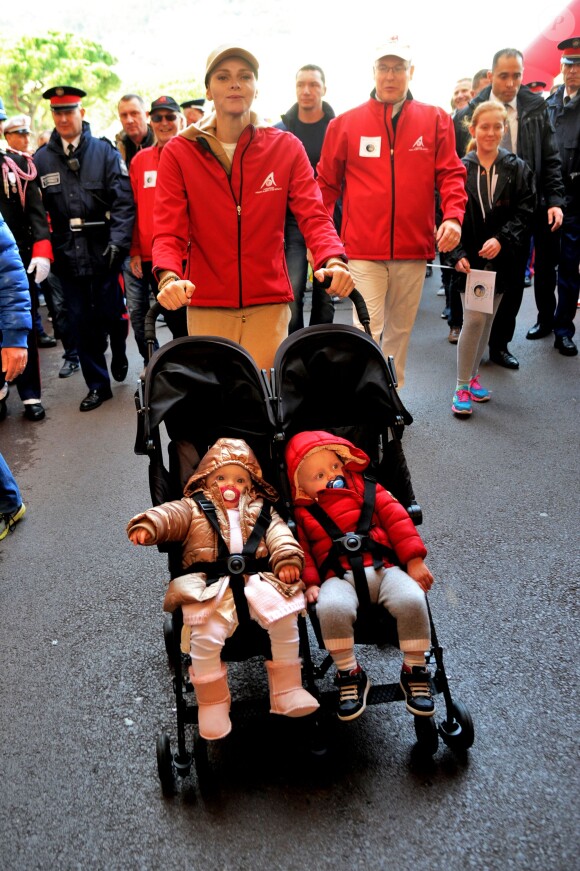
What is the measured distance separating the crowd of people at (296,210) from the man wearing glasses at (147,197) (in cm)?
1

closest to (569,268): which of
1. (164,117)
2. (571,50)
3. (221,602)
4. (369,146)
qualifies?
(571,50)

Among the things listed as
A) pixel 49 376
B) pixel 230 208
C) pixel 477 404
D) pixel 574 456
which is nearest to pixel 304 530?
pixel 230 208

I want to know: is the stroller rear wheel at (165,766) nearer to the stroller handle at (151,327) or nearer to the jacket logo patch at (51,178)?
the stroller handle at (151,327)

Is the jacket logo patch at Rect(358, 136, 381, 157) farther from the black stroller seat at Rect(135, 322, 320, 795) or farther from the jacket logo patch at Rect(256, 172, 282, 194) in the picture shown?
the black stroller seat at Rect(135, 322, 320, 795)

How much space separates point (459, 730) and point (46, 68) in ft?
69.4

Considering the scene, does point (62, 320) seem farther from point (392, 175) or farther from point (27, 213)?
point (392, 175)

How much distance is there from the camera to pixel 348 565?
6.68 ft

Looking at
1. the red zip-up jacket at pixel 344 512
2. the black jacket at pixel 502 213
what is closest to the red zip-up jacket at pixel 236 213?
the red zip-up jacket at pixel 344 512

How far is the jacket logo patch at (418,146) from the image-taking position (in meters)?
3.74

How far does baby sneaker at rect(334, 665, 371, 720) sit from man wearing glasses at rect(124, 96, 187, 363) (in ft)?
9.20

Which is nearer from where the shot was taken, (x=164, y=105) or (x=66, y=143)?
(x=164, y=105)

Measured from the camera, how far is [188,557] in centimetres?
205

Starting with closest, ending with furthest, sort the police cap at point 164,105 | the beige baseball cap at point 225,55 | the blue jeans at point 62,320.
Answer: the beige baseball cap at point 225,55, the police cap at point 164,105, the blue jeans at point 62,320

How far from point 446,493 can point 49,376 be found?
4083mm
